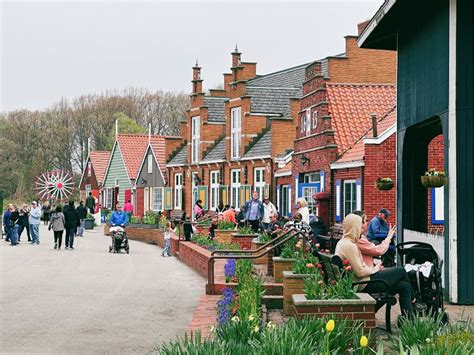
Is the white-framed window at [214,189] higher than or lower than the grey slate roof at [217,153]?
lower

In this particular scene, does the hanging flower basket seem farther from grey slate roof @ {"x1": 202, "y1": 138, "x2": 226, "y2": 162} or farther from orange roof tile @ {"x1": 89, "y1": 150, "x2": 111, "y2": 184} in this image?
orange roof tile @ {"x1": 89, "y1": 150, "x2": 111, "y2": 184}

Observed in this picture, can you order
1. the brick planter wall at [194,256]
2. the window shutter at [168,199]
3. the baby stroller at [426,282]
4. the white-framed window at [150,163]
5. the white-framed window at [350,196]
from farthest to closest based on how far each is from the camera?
the white-framed window at [150,163] < the window shutter at [168,199] < the white-framed window at [350,196] < the brick planter wall at [194,256] < the baby stroller at [426,282]

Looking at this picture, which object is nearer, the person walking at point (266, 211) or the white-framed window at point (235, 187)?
the person walking at point (266, 211)

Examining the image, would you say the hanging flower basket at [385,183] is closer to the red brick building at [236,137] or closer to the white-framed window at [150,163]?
the red brick building at [236,137]

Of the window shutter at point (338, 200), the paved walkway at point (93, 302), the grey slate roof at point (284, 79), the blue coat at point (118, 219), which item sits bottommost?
the paved walkway at point (93, 302)

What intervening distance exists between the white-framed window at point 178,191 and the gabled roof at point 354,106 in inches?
950

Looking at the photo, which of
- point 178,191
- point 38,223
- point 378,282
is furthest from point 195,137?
point 378,282

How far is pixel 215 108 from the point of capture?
52.0 metres

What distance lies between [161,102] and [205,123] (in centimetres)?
4150

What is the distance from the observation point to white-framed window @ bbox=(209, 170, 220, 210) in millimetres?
47559

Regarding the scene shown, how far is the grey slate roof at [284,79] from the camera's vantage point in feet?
156

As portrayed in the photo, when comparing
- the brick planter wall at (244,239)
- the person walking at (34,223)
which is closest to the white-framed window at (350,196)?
the brick planter wall at (244,239)

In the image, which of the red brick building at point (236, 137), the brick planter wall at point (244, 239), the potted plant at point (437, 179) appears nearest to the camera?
the potted plant at point (437, 179)

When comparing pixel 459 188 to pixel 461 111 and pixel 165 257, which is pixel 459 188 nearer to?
pixel 461 111
